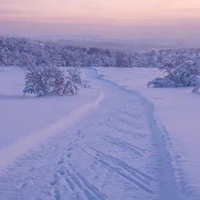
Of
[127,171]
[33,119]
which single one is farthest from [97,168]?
[33,119]

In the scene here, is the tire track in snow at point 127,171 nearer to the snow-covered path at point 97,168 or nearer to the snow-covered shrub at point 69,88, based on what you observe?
the snow-covered path at point 97,168

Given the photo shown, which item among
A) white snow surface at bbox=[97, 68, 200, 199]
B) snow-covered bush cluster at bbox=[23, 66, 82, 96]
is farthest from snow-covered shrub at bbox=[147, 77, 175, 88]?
snow-covered bush cluster at bbox=[23, 66, 82, 96]

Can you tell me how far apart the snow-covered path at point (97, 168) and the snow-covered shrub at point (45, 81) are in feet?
32.2

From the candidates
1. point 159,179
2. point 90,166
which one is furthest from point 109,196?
point 90,166

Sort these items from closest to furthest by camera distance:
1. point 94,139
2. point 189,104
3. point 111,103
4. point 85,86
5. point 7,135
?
point 7,135
point 94,139
point 189,104
point 111,103
point 85,86

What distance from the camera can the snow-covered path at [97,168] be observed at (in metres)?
8.53

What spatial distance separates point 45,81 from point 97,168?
628 inches

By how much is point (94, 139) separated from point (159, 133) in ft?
6.36

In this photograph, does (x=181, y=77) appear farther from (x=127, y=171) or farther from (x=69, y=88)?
(x=127, y=171)

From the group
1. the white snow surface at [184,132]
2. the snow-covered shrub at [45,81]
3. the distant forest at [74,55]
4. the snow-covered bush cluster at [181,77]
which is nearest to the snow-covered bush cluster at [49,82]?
the snow-covered shrub at [45,81]

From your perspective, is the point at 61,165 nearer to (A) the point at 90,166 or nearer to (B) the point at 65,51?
(A) the point at 90,166

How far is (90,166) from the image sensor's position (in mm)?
10438

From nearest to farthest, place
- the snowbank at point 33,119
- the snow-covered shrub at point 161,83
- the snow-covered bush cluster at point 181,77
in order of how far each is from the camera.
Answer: the snowbank at point 33,119 < the snow-covered bush cluster at point 181,77 < the snow-covered shrub at point 161,83

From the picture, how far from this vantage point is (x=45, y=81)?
25.8 meters
